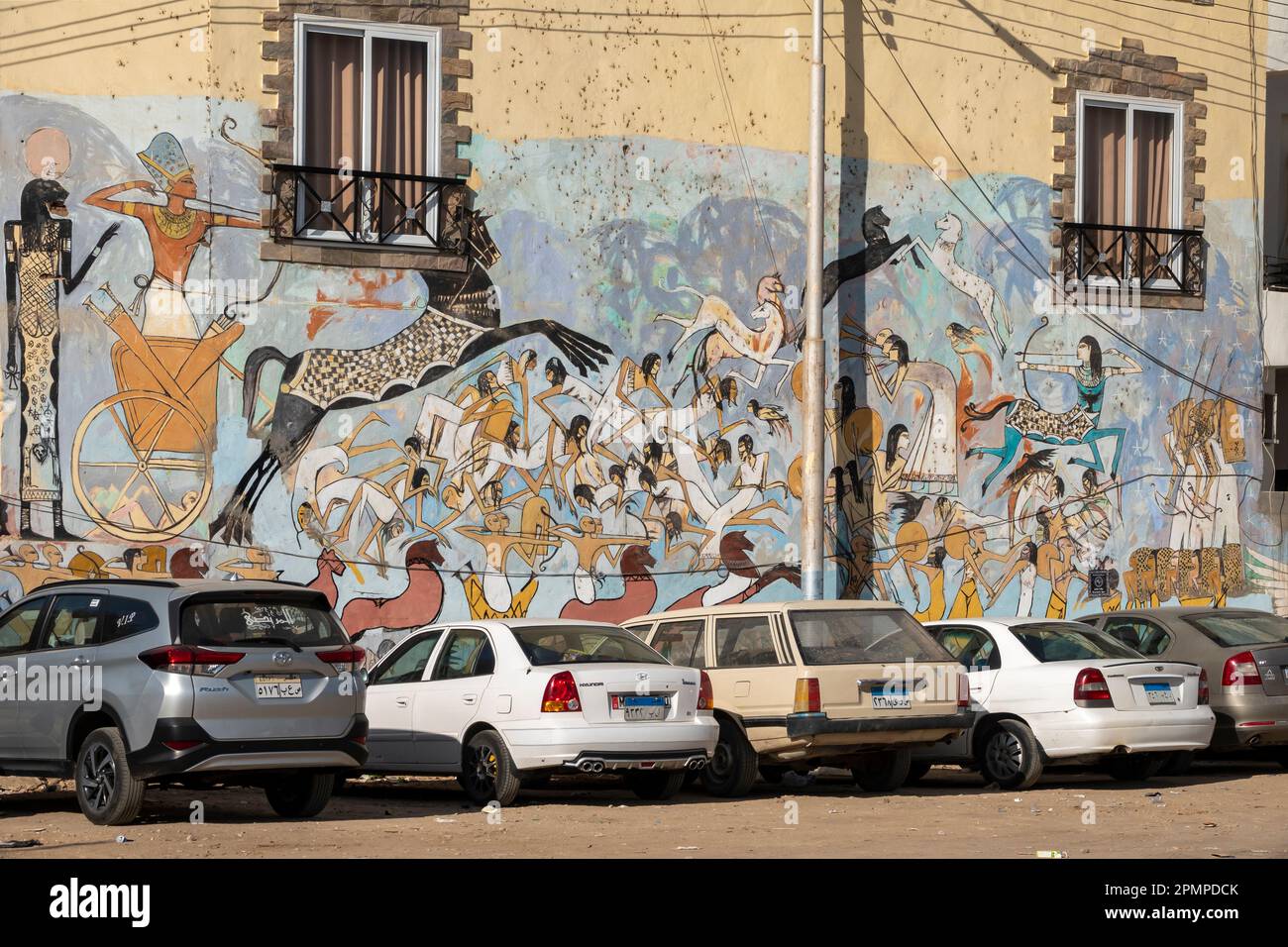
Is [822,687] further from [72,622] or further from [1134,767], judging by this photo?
[72,622]

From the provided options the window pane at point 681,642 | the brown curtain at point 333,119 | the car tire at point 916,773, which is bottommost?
the car tire at point 916,773

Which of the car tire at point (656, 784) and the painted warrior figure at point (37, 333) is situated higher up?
the painted warrior figure at point (37, 333)

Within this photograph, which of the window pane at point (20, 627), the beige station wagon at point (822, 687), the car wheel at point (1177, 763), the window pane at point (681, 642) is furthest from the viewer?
the car wheel at point (1177, 763)

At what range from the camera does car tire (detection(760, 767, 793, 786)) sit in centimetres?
1578

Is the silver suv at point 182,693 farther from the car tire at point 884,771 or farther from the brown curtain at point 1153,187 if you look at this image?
the brown curtain at point 1153,187

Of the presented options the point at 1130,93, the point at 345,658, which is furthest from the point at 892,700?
the point at 1130,93

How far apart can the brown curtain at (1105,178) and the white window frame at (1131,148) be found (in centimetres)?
6

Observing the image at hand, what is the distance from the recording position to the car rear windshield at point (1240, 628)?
1741 cm

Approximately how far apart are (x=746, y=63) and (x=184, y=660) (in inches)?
490

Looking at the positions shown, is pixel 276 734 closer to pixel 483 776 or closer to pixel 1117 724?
pixel 483 776

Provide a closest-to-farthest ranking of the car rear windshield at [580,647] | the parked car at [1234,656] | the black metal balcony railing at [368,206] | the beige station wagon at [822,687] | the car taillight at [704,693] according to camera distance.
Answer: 1. the car rear windshield at [580,647]
2. the car taillight at [704,693]
3. the beige station wagon at [822,687]
4. the parked car at [1234,656]
5. the black metal balcony railing at [368,206]

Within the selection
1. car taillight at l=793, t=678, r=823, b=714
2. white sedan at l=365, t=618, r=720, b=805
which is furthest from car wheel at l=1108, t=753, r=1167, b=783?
white sedan at l=365, t=618, r=720, b=805

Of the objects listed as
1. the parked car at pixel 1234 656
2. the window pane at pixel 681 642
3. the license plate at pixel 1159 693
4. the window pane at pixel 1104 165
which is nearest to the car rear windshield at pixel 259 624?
the window pane at pixel 681 642

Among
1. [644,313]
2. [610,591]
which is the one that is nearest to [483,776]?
[610,591]
